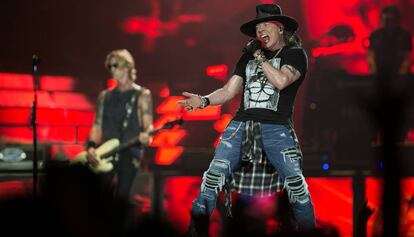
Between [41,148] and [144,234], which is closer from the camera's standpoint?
[144,234]

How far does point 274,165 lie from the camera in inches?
172

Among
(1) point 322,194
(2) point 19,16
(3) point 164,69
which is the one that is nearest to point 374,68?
(1) point 322,194

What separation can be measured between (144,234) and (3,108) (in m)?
4.69

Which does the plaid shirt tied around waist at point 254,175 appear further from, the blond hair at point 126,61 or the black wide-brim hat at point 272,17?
the blond hair at point 126,61

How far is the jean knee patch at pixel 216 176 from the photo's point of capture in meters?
4.30

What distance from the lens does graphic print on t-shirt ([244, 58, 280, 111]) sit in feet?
14.6

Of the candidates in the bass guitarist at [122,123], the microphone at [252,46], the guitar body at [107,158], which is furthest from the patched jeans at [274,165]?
the guitar body at [107,158]

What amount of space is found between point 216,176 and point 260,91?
0.71 m

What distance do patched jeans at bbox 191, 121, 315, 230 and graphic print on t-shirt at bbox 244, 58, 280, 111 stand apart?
157 millimetres

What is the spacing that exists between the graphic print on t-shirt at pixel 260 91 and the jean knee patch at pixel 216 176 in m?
0.47

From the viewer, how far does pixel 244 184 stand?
4492 mm

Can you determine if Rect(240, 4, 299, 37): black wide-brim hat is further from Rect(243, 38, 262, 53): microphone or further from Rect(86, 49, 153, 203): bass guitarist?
Rect(86, 49, 153, 203): bass guitarist

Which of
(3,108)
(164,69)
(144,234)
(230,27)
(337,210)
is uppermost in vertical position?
(230,27)

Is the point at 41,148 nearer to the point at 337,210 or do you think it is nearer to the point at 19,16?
the point at 19,16
